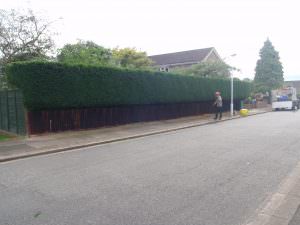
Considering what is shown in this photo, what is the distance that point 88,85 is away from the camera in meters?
12.8

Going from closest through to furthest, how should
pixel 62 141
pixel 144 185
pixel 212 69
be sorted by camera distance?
pixel 144 185 → pixel 62 141 → pixel 212 69

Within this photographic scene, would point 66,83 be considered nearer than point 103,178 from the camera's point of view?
No

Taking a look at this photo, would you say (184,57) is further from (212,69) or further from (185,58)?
A: (212,69)

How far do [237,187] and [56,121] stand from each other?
9352 mm

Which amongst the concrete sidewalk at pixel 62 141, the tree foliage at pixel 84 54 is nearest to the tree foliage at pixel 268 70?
the tree foliage at pixel 84 54

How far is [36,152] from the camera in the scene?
8.52 m

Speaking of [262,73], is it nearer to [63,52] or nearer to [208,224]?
[63,52]

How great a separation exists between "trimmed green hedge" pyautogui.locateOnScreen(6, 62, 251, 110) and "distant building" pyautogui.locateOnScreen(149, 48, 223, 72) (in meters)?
22.4

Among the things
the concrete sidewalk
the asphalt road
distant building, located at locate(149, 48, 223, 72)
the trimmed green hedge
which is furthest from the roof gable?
the asphalt road

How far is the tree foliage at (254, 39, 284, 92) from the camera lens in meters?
44.9

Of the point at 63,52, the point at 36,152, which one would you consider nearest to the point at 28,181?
the point at 36,152

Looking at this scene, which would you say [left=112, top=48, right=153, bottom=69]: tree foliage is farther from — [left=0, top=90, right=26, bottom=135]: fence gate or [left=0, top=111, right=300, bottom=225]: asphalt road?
[left=0, top=111, right=300, bottom=225]: asphalt road

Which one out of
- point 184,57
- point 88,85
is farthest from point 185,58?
point 88,85

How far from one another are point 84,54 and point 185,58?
25216 mm
